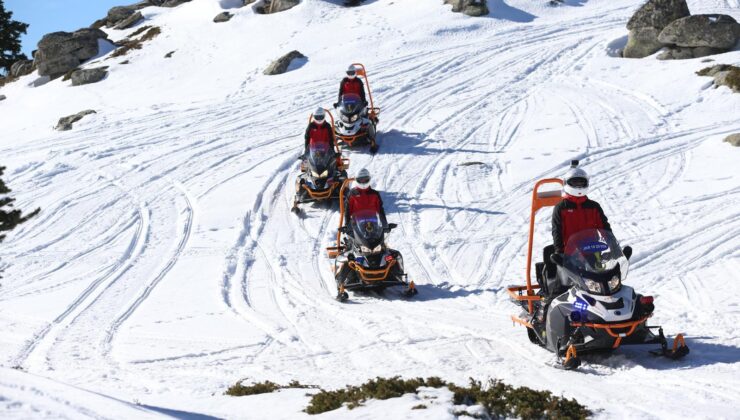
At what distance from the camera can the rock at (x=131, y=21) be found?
4647 centimetres

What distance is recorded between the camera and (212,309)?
12438 millimetres

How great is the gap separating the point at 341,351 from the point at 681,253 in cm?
630

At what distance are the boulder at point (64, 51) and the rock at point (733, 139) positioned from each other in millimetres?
31930

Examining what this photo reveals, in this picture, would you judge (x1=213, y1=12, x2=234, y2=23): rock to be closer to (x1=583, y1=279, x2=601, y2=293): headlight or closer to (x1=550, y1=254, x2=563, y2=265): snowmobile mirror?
(x1=550, y1=254, x2=563, y2=265): snowmobile mirror

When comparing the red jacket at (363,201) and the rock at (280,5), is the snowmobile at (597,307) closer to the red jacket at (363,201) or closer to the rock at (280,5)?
the red jacket at (363,201)

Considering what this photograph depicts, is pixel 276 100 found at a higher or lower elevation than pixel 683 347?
higher

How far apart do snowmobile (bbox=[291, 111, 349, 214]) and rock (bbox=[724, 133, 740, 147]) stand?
885 centimetres

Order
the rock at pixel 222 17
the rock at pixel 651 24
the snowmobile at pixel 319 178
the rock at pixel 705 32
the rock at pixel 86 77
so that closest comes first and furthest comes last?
the snowmobile at pixel 319 178 → the rock at pixel 705 32 → the rock at pixel 651 24 → the rock at pixel 86 77 → the rock at pixel 222 17

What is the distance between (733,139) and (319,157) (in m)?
9.41

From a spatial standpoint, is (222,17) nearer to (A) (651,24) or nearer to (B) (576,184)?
(A) (651,24)

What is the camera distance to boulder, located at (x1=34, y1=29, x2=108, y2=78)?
132ft

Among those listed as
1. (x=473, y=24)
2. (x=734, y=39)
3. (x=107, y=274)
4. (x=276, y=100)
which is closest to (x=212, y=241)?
(x=107, y=274)

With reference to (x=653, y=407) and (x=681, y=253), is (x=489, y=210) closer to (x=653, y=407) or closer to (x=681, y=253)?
(x=681, y=253)

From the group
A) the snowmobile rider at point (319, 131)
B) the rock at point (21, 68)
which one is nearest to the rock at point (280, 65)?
the snowmobile rider at point (319, 131)
